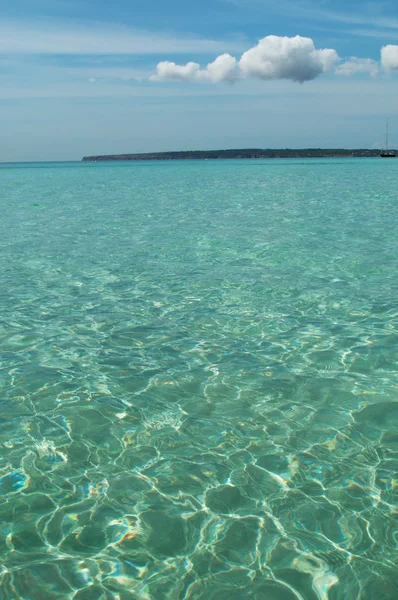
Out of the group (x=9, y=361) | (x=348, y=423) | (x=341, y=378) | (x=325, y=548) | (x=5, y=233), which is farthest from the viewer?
(x=5, y=233)

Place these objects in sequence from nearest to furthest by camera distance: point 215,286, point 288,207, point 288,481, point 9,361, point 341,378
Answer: point 288,481, point 341,378, point 9,361, point 215,286, point 288,207

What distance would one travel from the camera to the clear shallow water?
13.6 feet

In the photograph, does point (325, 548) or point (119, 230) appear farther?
point (119, 230)

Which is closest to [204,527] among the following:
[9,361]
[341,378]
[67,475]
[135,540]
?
[135,540]

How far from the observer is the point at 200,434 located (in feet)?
19.7

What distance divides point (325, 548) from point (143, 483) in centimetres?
178

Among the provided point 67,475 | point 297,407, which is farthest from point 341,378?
point 67,475

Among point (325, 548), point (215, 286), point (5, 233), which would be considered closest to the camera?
point (325, 548)

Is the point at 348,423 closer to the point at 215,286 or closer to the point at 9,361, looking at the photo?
the point at 9,361

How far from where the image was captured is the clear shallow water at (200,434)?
416 cm

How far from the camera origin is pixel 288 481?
16.8 feet

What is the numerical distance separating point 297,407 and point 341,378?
111 centimetres

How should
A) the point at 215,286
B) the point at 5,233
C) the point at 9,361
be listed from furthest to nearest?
the point at 5,233 < the point at 215,286 < the point at 9,361

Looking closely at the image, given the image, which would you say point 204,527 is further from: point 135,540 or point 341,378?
point 341,378
